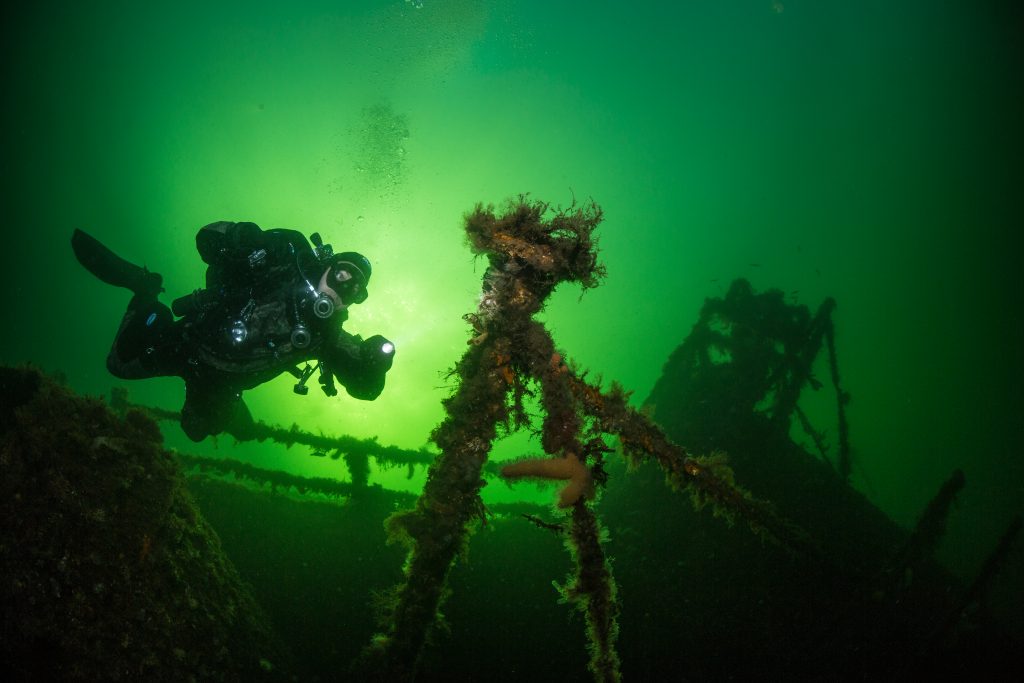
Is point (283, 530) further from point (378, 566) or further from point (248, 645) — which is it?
point (248, 645)

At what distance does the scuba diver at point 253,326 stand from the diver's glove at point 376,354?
0.01 m

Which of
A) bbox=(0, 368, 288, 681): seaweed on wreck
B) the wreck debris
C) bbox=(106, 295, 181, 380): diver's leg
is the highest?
bbox=(106, 295, 181, 380): diver's leg

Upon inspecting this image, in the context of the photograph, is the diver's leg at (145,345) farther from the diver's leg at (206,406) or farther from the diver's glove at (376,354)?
the diver's glove at (376,354)

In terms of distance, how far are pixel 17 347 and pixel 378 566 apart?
225 feet

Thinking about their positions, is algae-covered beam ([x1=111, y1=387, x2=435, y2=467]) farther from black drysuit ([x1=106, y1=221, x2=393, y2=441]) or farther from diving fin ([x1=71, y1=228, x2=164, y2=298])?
diving fin ([x1=71, y1=228, x2=164, y2=298])

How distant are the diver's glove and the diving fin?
10.5ft

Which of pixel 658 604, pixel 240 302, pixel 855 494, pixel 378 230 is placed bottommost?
pixel 658 604

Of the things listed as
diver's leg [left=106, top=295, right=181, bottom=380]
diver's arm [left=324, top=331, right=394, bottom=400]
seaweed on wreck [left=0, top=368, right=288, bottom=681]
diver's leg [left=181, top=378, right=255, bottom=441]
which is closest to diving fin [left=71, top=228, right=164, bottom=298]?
diver's leg [left=106, top=295, right=181, bottom=380]

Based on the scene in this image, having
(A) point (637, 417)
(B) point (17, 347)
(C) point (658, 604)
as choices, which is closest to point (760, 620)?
(C) point (658, 604)

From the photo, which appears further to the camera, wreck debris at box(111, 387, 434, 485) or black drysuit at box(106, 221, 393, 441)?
wreck debris at box(111, 387, 434, 485)

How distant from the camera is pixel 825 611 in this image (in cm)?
485

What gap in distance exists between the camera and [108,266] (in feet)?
17.9

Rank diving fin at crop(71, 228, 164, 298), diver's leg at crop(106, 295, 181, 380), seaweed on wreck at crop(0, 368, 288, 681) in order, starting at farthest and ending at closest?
diving fin at crop(71, 228, 164, 298) → diver's leg at crop(106, 295, 181, 380) → seaweed on wreck at crop(0, 368, 288, 681)

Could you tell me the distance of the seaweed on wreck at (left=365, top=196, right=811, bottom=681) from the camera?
83.9 inches
